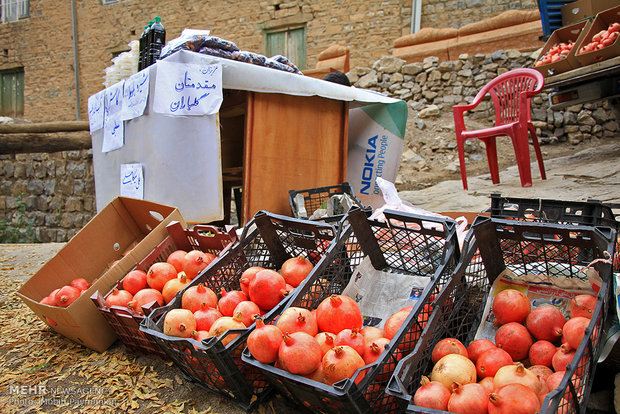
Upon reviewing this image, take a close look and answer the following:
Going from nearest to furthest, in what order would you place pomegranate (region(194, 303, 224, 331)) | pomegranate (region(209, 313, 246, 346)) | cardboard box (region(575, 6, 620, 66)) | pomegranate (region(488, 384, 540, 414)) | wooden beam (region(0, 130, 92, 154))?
pomegranate (region(488, 384, 540, 414)) < pomegranate (region(209, 313, 246, 346)) < pomegranate (region(194, 303, 224, 331)) < cardboard box (region(575, 6, 620, 66)) < wooden beam (region(0, 130, 92, 154))

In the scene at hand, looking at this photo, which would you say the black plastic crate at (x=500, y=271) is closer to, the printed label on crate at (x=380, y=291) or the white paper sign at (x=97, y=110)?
the printed label on crate at (x=380, y=291)

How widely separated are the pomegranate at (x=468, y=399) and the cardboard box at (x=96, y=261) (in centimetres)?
167

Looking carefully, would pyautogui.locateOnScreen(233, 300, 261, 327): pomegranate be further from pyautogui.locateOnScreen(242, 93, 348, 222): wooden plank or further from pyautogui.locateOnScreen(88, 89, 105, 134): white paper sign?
pyautogui.locateOnScreen(88, 89, 105, 134): white paper sign

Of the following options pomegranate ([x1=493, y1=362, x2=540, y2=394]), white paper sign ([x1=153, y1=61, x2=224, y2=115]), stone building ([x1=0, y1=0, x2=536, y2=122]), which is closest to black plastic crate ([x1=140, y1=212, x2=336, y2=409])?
pomegranate ([x1=493, y1=362, x2=540, y2=394])

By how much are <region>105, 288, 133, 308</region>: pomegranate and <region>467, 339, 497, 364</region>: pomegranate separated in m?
1.52

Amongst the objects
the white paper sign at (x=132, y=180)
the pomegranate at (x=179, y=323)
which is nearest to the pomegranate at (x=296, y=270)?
the pomegranate at (x=179, y=323)

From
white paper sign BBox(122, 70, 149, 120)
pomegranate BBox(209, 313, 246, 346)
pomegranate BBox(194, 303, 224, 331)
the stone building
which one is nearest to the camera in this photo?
pomegranate BBox(209, 313, 246, 346)

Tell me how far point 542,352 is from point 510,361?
0.11 m

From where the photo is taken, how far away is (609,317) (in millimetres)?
1341

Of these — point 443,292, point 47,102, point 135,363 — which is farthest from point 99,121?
point 47,102

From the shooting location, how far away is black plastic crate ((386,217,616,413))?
1.14 metres

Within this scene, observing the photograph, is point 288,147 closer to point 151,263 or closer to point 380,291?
point 151,263

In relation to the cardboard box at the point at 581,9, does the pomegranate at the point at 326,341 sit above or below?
below

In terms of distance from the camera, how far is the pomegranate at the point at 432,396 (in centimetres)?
112
